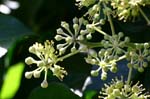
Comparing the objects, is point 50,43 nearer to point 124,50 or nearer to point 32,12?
point 124,50

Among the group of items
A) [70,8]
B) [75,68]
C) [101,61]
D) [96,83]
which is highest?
[70,8]

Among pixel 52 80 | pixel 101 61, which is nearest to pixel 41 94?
pixel 52 80

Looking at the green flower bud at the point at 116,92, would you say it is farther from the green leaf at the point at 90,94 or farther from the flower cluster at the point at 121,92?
the green leaf at the point at 90,94

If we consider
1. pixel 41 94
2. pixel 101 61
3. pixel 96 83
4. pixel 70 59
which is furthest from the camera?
pixel 70 59

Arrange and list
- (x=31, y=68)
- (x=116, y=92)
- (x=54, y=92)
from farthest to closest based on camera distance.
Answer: (x=31, y=68)
(x=54, y=92)
(x=116, y=92)

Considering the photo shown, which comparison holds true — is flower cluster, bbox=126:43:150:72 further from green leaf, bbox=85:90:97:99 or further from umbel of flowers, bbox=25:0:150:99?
green leaf, bbox=85:90:97:99

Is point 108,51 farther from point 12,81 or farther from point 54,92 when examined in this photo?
point 12,81

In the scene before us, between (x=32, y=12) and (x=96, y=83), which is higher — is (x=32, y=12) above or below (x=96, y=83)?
above

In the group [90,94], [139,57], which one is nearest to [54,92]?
[90,94]

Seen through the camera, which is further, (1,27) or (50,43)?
(1,27)
